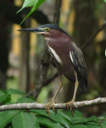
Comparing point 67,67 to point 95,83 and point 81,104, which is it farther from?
point 95,83

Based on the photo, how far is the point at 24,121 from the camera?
2.01 m

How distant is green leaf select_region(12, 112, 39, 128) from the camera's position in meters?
1.99

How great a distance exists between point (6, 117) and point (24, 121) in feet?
0.40

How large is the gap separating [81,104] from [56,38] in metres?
0.72

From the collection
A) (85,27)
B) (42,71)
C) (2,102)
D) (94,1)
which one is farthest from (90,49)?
(2,102)

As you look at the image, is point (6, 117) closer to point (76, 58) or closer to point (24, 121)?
point (24, 121)

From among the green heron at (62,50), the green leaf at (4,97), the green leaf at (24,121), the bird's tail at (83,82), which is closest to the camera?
the green leaf at (24,121)

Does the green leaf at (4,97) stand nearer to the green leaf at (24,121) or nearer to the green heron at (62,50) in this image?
the green leaf at (24,121)

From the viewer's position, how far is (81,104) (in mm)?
1870

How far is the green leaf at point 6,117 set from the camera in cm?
199

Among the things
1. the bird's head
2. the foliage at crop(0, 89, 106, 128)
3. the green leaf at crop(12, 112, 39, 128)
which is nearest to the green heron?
the bird's head

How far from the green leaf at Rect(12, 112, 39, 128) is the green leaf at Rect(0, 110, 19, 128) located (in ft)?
0.09

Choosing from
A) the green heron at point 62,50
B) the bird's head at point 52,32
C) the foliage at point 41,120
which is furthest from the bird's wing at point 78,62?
the foliage at point 41,120

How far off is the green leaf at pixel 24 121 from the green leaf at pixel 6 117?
26 mm
